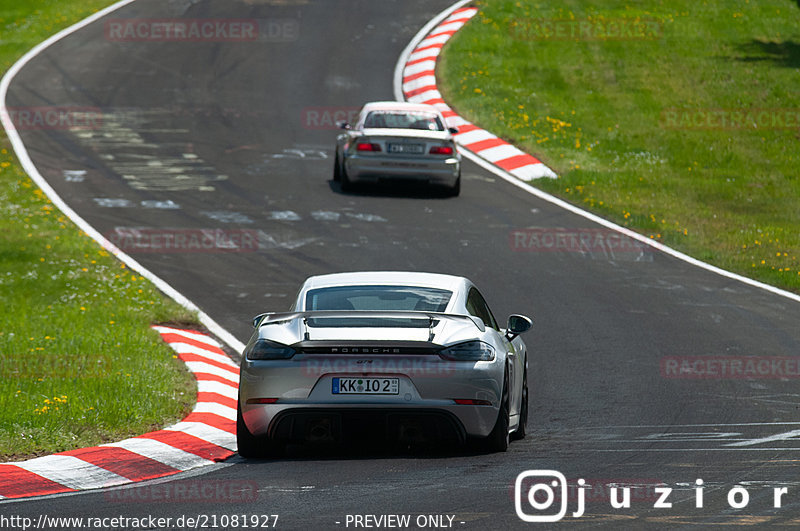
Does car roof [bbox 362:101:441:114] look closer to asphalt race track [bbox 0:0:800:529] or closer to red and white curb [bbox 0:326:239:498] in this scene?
asphalt race track [bbox 0:0:800:529]

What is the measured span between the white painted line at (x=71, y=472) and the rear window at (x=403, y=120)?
14487mm

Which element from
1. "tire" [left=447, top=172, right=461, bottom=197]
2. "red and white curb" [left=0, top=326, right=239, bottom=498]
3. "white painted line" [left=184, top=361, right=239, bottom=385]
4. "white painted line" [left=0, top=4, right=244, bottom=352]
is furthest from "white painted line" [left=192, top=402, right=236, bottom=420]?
"tire" [left=447, top=172, right=461, bottom=197]

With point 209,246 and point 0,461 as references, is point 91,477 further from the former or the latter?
point 209,246

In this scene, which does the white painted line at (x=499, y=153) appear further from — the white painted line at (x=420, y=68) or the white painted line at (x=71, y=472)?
the white painted line at (x=71, y=472)

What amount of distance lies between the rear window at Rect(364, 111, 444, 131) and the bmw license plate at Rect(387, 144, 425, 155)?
650 mm

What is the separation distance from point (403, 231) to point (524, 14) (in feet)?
60.9

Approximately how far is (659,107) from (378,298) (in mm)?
21147

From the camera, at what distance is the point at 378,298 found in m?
10.0

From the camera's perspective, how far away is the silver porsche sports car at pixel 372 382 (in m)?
8.89

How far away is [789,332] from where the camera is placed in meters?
15.0

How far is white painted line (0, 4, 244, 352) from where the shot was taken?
618 inches

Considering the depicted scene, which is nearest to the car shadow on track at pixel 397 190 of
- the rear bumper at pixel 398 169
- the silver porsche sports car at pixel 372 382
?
the rear bumper at pixel 398 169

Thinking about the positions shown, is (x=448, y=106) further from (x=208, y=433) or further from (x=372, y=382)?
(x=372, y=382)

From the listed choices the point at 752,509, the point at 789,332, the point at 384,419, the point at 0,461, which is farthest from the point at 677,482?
the point at 789,332
